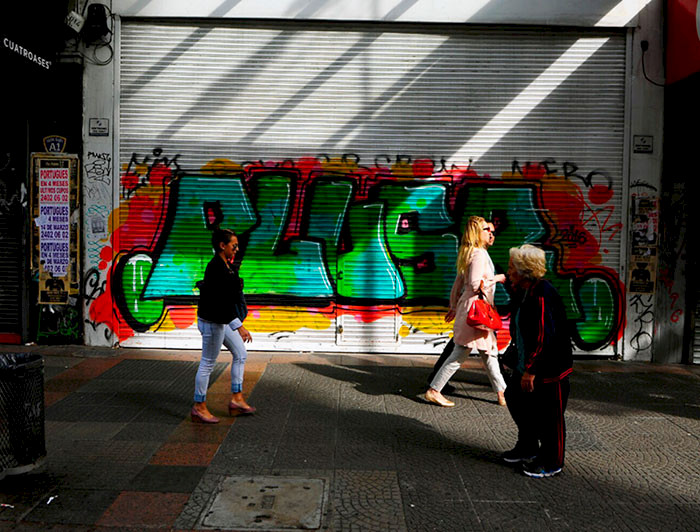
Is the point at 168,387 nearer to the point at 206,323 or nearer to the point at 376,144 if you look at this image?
the point at 206,323

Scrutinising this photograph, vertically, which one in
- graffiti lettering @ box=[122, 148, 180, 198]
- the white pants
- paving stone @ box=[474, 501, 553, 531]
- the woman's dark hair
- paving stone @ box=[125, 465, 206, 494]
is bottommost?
paving stone @ box=[474, 501, 553, 531]

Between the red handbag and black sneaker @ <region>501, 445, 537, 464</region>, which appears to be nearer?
black sneaker @ <region>501, 445, 537, 464</region>

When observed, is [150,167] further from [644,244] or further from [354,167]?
[644,244]

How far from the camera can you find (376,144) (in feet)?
27.9

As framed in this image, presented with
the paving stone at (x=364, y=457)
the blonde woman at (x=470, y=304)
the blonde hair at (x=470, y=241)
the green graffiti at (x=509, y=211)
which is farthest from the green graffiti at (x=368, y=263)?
the paving stone at (x=364, y=457)

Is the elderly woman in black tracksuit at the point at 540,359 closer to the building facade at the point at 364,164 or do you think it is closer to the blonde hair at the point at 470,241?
the blonde hair at the point at 470,241

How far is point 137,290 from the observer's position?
8594mm

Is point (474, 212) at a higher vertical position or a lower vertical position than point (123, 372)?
higher

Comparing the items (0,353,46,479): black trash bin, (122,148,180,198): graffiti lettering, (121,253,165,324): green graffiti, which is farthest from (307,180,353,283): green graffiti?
(0,353,46,479): black trash bin

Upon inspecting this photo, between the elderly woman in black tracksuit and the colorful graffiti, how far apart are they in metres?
3.95

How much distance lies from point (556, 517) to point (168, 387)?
4.49 meters

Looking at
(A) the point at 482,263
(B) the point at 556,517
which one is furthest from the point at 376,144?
(B) the point at 556,517

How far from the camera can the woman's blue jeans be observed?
18.0 feet

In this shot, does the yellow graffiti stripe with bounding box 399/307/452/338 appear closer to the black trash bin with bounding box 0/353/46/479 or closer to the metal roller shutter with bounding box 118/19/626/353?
the metal roller shutter with bounding box 118/19/626/353
